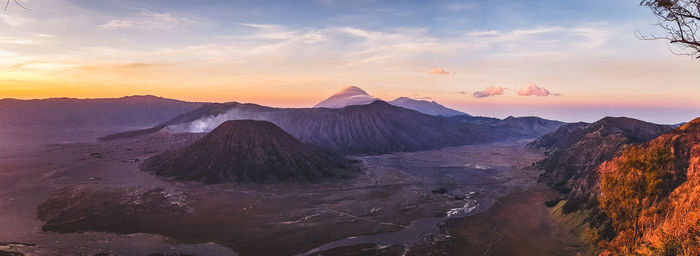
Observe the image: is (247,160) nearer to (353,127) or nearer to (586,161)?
(586,161)

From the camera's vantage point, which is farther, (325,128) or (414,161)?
(325,128)

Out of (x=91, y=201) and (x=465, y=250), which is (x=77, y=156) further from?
(x=465, y=250)

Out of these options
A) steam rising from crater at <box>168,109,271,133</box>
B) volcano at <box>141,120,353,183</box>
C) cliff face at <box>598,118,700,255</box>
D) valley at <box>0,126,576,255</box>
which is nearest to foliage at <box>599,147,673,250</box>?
cliff face at <box>598,118,700,255</box>

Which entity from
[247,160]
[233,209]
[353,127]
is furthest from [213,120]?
[233,209]

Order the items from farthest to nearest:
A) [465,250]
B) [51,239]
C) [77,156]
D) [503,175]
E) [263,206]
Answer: [77,156], [503,175], [263,206], [51,239], [465,250]

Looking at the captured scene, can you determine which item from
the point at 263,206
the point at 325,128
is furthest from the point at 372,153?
the point at 263,206

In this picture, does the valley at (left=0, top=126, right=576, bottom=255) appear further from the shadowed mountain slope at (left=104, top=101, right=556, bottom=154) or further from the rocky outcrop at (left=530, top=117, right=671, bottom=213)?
the shadowed mountain slope at (left=104, top=101, right=556, bottom=154)
